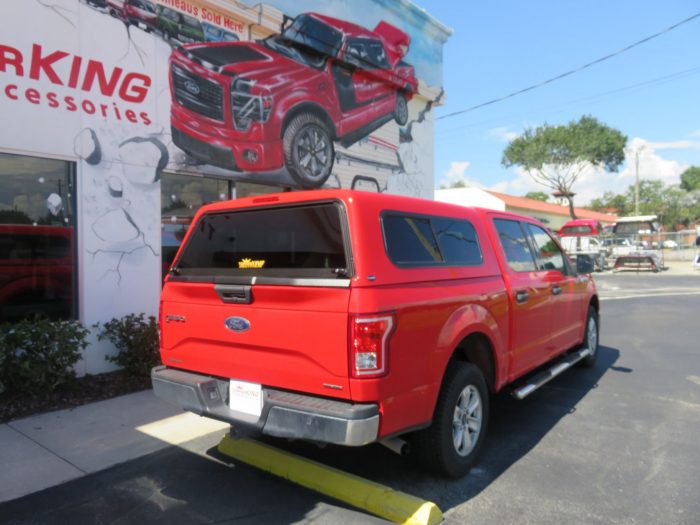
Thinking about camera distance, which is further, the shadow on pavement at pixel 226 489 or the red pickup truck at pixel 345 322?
the shadow on pavement at pixel 226 489

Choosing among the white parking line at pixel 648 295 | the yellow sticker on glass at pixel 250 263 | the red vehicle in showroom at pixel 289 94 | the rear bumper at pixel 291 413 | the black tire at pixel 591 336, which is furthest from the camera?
the white parking line at pixel 648 295

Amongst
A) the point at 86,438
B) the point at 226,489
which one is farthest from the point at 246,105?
the point at 226,489

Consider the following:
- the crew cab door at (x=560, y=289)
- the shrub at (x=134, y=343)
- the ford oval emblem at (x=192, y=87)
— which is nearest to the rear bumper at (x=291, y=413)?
the shrub at (x=134, y=343)

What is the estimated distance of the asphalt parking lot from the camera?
10.6 ft

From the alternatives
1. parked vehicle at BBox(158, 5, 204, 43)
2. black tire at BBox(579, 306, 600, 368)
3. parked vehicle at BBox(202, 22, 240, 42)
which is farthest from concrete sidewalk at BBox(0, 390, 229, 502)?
parked vehicle at BBox(202, 22, 240, 42)

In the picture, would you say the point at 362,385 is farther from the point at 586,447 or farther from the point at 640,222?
the point at 640,222

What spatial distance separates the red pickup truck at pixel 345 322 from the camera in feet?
9.73

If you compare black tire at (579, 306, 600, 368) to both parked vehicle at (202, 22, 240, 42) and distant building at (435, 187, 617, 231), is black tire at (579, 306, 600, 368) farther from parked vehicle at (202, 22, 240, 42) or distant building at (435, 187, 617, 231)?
distant building at (435, 187, 617, 231)

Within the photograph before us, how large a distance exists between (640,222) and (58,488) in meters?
32.2

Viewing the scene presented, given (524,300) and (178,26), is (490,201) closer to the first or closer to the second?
(178,26)

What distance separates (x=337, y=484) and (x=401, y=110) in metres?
9.94

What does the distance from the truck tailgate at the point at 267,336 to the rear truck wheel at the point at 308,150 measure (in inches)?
215

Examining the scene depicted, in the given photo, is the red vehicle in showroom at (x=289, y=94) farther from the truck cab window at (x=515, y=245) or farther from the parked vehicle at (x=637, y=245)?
the parked vehicle at (x=637, y=245)

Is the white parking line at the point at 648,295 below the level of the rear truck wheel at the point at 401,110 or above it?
below
